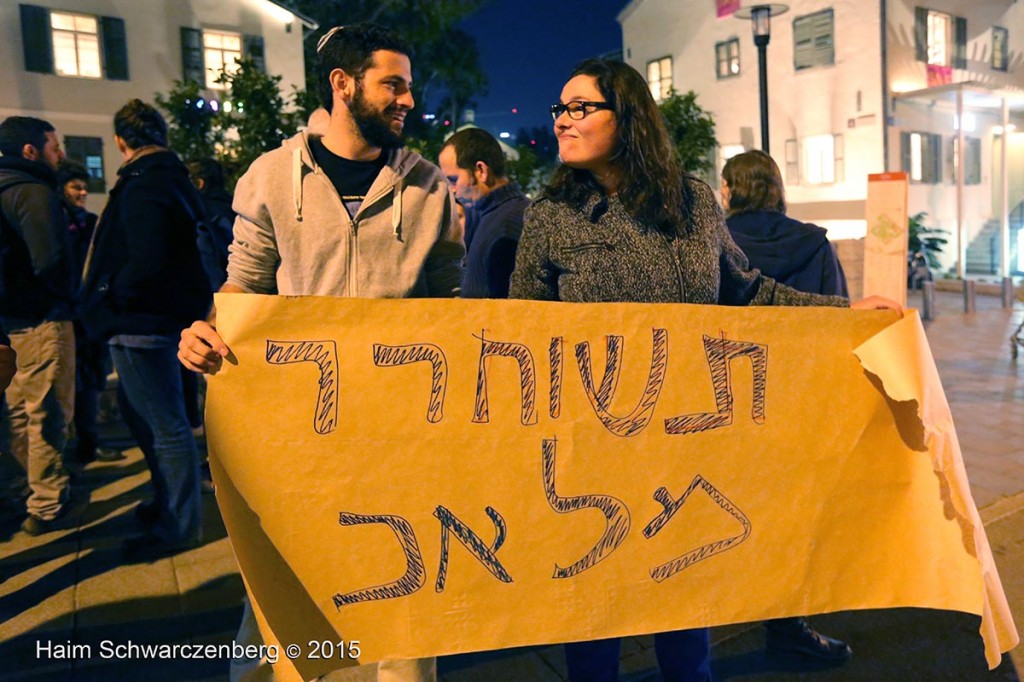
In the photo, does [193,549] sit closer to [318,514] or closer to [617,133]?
[318,514]

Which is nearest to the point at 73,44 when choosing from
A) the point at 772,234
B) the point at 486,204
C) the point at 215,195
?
the point at 215,195

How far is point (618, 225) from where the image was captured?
8.11ft

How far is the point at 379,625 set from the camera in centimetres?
217

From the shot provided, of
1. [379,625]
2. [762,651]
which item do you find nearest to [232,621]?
[379,625]

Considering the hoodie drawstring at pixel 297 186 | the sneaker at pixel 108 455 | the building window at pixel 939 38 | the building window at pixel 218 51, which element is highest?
the building window at pixel 218 51

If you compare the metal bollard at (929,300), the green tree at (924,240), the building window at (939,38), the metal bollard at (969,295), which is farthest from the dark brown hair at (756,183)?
the building window at (939,38)

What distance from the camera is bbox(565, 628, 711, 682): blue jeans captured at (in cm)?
251

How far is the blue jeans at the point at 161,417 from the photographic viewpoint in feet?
13.6

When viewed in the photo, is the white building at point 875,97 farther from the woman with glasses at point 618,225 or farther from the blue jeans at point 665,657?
the blue jeans at point 665,657

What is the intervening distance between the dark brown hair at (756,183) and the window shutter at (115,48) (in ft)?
76.6

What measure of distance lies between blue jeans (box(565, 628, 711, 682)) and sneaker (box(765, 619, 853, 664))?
40.3 inches

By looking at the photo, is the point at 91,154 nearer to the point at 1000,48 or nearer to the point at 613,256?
the point at 613,256

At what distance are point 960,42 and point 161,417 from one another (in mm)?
25863

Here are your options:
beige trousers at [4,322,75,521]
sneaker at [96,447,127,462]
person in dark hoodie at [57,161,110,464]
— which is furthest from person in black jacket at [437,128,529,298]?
sneaker at [96,447,127,462]
